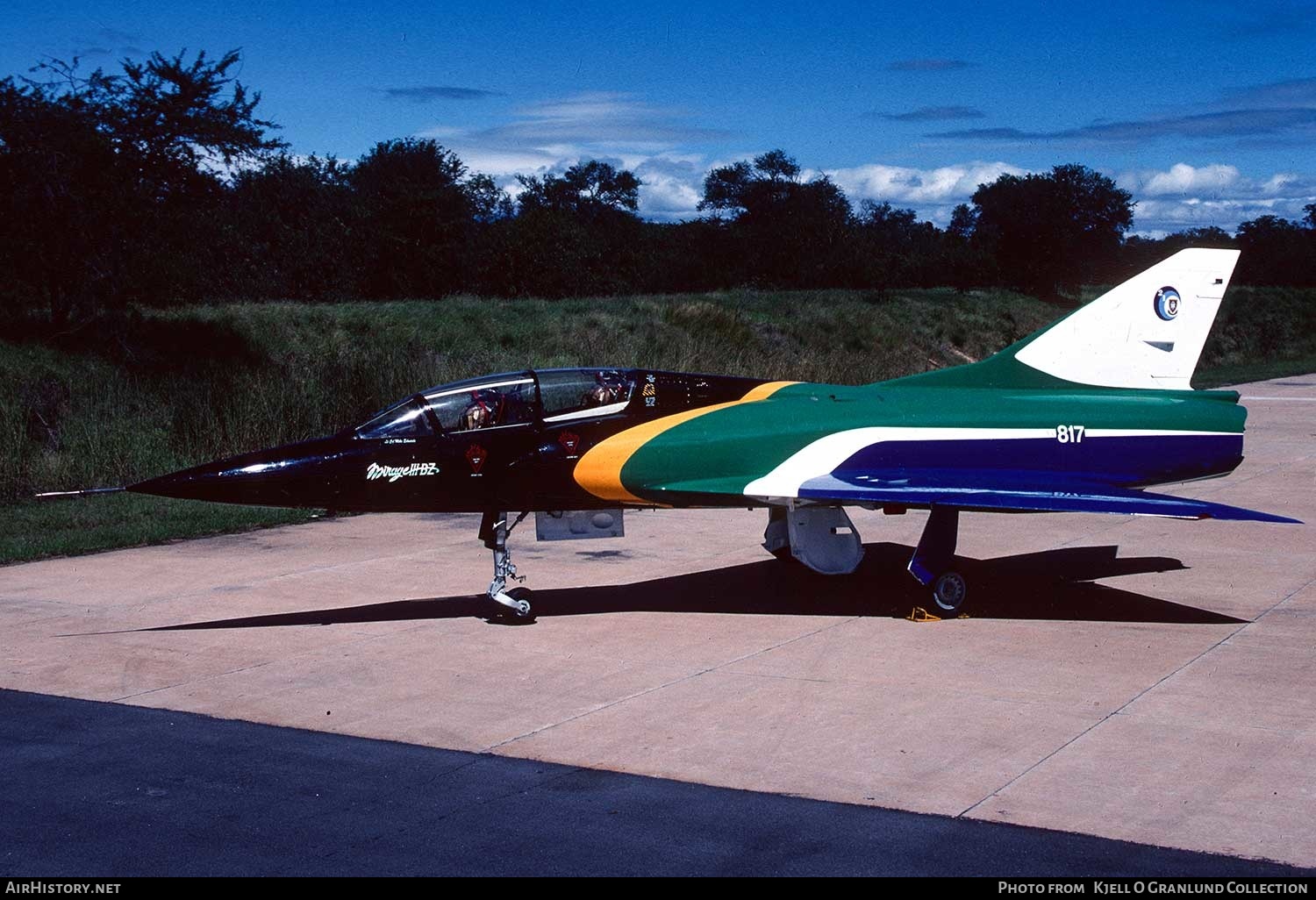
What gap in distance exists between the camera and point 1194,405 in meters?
11.8

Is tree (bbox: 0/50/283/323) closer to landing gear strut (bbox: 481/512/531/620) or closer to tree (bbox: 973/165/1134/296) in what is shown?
landing gear strut (bbox: 481/512/531/620)

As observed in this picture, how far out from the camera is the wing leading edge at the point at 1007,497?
10000 mm

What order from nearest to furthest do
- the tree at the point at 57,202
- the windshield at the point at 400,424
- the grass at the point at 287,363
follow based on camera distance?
the windshield at the point at 400,424
the grass at the point at 287,363
the tree at the point at 57,202

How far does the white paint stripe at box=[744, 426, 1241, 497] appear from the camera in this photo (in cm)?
1090

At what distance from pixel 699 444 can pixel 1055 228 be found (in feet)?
250

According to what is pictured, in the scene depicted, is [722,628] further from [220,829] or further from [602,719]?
[220,829]

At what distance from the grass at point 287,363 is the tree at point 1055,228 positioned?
25.2m

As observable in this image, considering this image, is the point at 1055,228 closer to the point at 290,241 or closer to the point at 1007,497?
the point at 290,241

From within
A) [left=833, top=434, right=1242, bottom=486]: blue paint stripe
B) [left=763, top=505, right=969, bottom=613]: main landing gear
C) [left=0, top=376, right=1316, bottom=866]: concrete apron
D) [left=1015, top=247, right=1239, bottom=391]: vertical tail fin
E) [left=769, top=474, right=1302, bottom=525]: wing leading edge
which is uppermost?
[left=1015, top=247, right=1239, bottom=391]: vertical tail fin

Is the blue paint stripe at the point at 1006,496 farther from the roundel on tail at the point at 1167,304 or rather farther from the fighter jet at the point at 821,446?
the roundel on tail at the point at 1167,304

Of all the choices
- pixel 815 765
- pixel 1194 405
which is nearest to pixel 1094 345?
pixel 1194 405

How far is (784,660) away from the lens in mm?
9867

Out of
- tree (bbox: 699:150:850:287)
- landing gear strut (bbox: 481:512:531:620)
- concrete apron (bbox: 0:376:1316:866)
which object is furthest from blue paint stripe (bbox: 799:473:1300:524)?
tree (bbox: 699:150:850:287)

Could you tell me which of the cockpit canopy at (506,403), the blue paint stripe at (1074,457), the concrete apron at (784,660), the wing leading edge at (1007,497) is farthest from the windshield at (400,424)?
the blue paint stripe at (1074,457)
